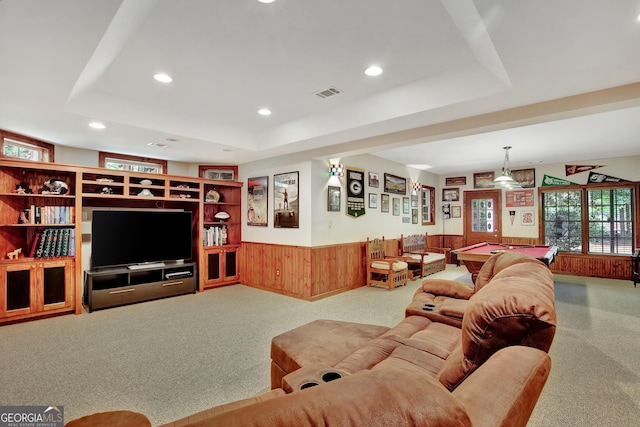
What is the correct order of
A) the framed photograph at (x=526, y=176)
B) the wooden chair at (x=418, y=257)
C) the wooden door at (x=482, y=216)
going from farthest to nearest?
the wooden door at (x=482, y=216) → the framed photograph at (x=526, y=176) → the wooden chair at (x=418, y=257)

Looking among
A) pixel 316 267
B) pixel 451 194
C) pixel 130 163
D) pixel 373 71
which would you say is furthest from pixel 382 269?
pixel 130 163

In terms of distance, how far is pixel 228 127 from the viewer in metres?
4.68

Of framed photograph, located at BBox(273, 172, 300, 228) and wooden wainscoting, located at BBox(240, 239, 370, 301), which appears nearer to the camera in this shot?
wooden wainscoting, located at BBox(240, 239, 370, 301)

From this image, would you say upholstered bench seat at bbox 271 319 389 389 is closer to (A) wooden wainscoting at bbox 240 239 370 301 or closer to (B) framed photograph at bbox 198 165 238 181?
(A) wooden wainscoting at bbox 240 239 370 301

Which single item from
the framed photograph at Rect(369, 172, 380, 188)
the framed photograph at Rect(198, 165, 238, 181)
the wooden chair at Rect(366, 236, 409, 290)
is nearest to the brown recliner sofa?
the wooden chair at Rect(366, 236, 409, 290)

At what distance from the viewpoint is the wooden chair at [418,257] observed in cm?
672

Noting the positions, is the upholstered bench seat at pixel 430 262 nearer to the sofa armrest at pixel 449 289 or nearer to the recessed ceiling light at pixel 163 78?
the sofa armrest at pixel 449 289

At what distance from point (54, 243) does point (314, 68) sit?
427 cm

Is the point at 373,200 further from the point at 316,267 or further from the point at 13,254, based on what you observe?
the point at 13,254

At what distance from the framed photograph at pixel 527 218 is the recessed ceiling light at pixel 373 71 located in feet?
22.5

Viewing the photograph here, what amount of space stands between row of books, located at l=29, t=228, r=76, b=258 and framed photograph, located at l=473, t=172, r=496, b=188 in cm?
893

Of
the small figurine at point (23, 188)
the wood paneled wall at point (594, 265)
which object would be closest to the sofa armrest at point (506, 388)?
the small figurine at point (23, 188)

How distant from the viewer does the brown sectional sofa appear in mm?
655

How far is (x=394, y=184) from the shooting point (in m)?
7.14
